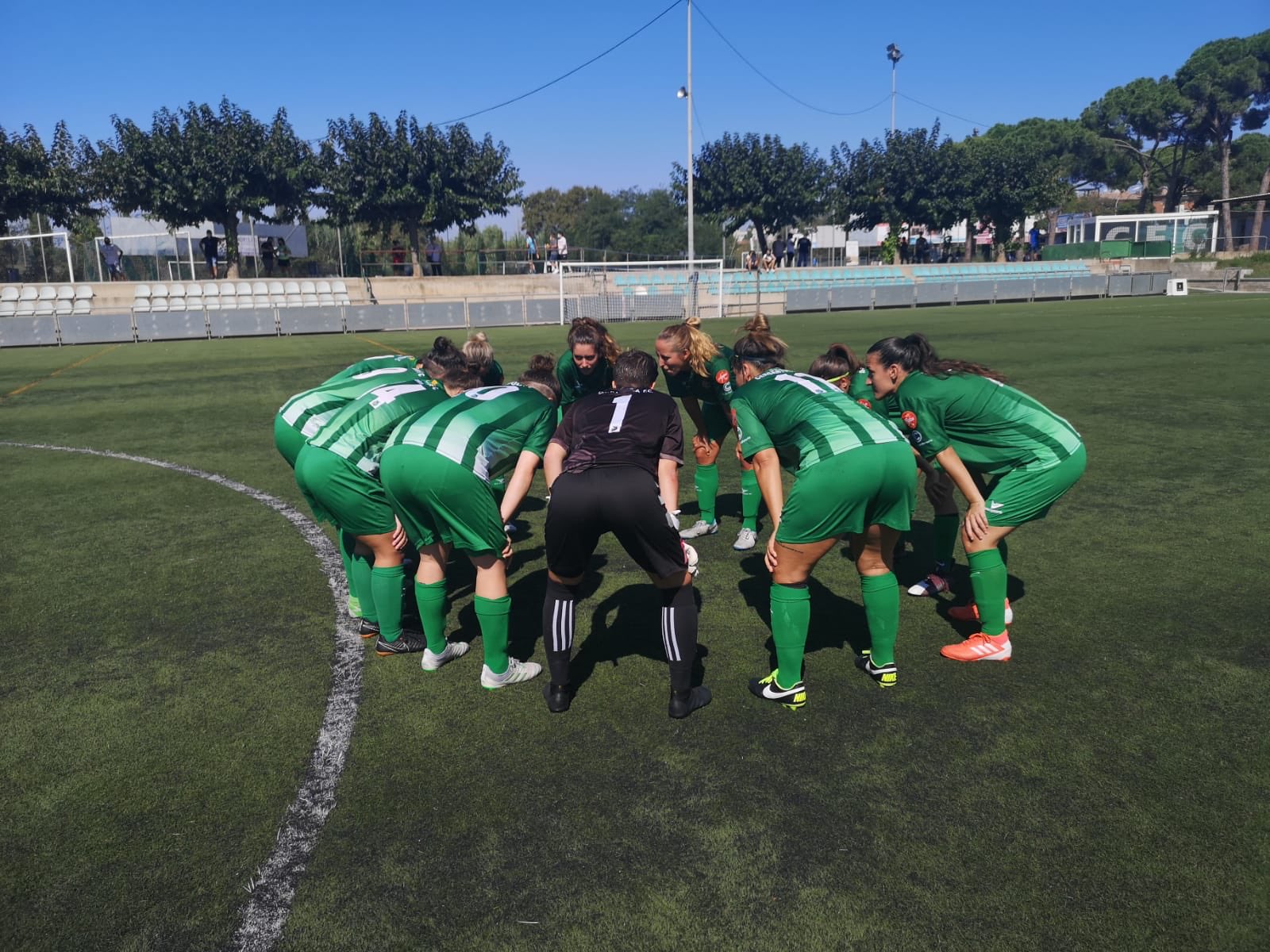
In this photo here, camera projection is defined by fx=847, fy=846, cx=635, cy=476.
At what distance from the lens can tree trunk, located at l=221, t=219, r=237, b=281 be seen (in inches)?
1416

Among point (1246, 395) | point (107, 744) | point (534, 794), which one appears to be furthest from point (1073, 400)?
point (107, 744)

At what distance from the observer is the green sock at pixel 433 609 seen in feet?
15.5

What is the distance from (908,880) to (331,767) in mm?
2523

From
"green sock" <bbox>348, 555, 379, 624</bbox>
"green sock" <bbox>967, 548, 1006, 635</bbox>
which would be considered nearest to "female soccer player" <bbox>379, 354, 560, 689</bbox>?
"green sock" <bbox>348, 555, 379, 624</bbox>

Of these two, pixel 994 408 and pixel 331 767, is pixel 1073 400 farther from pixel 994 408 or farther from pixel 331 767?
pixel 331 767

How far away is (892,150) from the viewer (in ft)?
163

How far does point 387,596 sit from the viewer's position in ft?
16.4

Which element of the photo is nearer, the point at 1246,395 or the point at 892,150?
the point at 1246,395

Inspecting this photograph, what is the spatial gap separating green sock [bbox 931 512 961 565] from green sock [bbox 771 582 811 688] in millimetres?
2161

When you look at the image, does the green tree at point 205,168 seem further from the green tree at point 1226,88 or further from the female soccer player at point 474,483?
the green tree at point 1226,88

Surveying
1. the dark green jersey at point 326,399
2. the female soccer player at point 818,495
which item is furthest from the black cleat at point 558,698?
the dark green jersey at point 326,399

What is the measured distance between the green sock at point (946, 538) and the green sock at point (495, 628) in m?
3.21

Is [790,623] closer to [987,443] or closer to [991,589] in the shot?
[991,589]

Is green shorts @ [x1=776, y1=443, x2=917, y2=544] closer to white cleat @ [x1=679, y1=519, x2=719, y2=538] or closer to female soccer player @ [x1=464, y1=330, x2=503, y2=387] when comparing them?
female soccer player @ [x1=464, y1=330, x2=503, y2=387]
